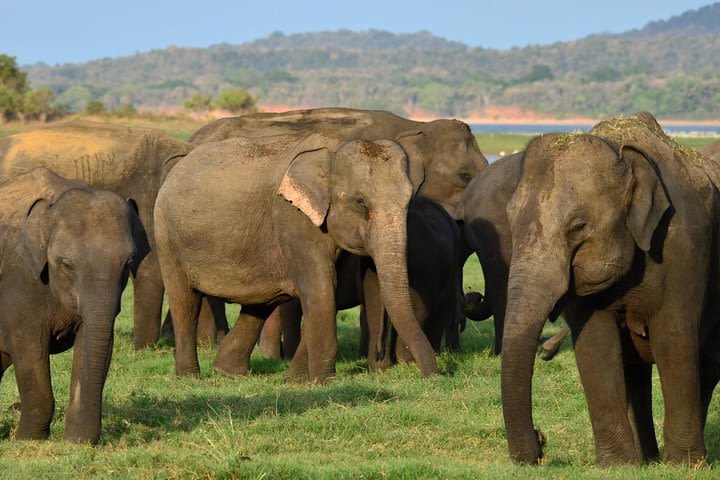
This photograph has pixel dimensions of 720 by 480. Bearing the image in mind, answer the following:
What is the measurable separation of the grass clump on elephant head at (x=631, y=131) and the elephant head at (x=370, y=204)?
3.13 m

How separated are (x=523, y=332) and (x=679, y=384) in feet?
3.28

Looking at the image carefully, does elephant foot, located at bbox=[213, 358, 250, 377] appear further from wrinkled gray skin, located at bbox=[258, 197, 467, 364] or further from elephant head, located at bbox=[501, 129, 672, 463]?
elephant head, located at bbox=[501, 129, 672, 463]

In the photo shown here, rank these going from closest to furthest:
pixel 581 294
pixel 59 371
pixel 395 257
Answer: pixel 581 294
pixel 395 257
pixel 59 371

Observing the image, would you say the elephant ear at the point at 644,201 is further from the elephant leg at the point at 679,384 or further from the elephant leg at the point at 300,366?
the elephant leg at the point at 300,366

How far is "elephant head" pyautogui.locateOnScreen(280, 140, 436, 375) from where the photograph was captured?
10.3 m

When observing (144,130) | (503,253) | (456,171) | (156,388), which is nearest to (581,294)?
(156,388)

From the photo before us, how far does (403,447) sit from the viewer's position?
8.41 metres

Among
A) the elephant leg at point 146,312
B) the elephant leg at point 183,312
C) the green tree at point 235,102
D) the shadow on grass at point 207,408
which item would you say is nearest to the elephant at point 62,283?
the shadow on grass at point 207,408

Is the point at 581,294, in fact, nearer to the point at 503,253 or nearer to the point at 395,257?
the point at 395,257

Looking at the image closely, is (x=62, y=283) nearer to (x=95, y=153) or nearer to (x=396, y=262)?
(x=396, y=262)

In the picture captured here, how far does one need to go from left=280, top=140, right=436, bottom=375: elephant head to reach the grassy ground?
1.93 feet

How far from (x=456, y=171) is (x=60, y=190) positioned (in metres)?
7.03

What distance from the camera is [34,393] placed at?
27.1ft

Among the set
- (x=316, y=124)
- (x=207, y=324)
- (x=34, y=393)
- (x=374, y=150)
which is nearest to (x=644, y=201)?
(x=34, y=393)
